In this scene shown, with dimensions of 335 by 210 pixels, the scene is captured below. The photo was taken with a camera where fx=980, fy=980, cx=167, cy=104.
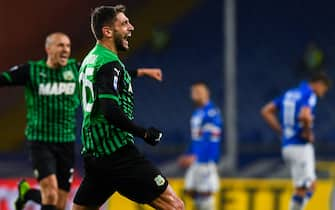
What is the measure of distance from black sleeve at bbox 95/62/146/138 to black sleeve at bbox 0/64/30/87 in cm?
239

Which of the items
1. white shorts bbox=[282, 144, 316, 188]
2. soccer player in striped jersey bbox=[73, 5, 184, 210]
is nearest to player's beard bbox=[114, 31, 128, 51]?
soccer player in striped jersey bbox=[73, 5, 184, 210]

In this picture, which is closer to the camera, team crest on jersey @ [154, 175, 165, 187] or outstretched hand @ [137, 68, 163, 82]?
team crest on jersey @ [154, 175, 165, 187]

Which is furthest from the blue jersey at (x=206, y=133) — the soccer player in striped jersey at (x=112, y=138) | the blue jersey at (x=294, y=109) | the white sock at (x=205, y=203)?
the soccer player in striped jersey at (x=112, y=138)

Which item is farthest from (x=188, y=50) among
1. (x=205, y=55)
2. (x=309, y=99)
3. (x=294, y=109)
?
(x=309, y=99)

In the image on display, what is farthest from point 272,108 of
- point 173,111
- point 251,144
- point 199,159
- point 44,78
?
point 173,111

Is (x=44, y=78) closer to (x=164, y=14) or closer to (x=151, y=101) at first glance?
(x=151, y=101)

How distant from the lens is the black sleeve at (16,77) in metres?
8.51

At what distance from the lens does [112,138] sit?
21.3 feet

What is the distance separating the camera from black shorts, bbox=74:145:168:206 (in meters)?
6.50

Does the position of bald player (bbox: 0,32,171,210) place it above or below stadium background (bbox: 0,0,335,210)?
above

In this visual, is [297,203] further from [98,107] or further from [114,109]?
[114,109]

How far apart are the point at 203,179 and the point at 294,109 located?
2084mm

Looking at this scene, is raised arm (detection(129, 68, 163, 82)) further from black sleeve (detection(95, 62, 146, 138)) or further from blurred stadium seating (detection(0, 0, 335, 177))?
blurred stadium seating (detection(0, 0, 335, 177))

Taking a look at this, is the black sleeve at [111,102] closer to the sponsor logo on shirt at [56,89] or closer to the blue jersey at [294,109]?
the sponsor logo on shirt at [56,89]
